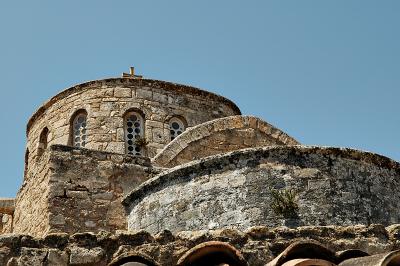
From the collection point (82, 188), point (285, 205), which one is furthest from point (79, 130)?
point (285, 205)

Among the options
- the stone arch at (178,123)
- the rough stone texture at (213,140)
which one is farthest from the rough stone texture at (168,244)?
the stone arch at (178,123)

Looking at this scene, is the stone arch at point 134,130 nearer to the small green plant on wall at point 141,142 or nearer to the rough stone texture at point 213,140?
the small green plant on wall at point 141,142

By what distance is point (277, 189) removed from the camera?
951 centimetres

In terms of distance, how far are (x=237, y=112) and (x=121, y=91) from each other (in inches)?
118

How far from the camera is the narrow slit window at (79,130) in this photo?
655 inches

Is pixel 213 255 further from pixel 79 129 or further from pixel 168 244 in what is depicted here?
pixel 79 129

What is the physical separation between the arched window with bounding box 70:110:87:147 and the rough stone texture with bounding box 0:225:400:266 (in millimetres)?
12014

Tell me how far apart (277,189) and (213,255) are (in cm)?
492

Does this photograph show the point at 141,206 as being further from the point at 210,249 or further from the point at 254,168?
the point at 210,249

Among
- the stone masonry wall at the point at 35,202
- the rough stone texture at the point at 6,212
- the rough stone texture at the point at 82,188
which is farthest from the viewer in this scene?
the rough stone texture at the point at 6,212

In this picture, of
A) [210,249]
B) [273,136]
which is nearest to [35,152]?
[273,136]

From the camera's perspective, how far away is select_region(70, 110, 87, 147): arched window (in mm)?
16656

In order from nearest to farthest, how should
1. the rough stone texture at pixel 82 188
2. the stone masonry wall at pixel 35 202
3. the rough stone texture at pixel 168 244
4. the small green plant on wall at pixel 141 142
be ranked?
1. the rough stone texture at pixel 168 244
2. the rough stone texture at pixel 82 188
3. the stone masonry wall at pixel 35 202
4. the small green plant on wall at pixel 141 142

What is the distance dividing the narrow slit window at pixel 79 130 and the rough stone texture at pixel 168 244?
11999 mm
